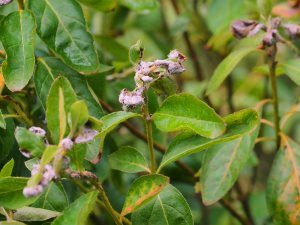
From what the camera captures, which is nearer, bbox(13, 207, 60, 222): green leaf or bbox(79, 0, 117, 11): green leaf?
bbox(13, 207, 60, 222): green leaf

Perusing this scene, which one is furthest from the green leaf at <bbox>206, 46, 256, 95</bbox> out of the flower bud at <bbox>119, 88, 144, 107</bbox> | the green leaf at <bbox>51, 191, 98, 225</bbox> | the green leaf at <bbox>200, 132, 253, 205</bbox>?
the green leaf at <bbox>51, 191, 98, 225</bbox>

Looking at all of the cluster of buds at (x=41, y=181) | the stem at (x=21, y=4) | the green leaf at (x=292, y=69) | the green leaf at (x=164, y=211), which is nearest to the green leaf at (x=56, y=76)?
the stem at (x=21, y=4)

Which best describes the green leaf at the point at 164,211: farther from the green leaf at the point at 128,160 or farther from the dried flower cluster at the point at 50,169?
the dried flower cluster at the point at 50,169

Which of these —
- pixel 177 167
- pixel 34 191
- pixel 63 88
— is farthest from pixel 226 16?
pixel 34 191

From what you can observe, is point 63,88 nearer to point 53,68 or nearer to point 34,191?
point 34,191

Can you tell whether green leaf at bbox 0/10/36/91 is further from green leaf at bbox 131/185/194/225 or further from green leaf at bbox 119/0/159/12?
green leaf at bbox 119/0/159/12

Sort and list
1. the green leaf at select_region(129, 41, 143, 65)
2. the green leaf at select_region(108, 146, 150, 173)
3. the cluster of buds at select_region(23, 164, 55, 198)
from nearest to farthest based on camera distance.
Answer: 1. the cluster of buds at select_region(23, 164, 55, 198)
2. the green leaf at select_region(129, 41, 143, 65)
3. the green leaf at select_region(108, 146, 150, 173)

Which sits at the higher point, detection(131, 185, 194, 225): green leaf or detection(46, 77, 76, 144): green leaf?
detection(46, 77, 76, 144): green leaf

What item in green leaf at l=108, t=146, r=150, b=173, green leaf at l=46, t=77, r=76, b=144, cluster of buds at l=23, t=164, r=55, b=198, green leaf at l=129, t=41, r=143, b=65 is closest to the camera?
cluster of buds at l=23, t=164, r=55, b=198
